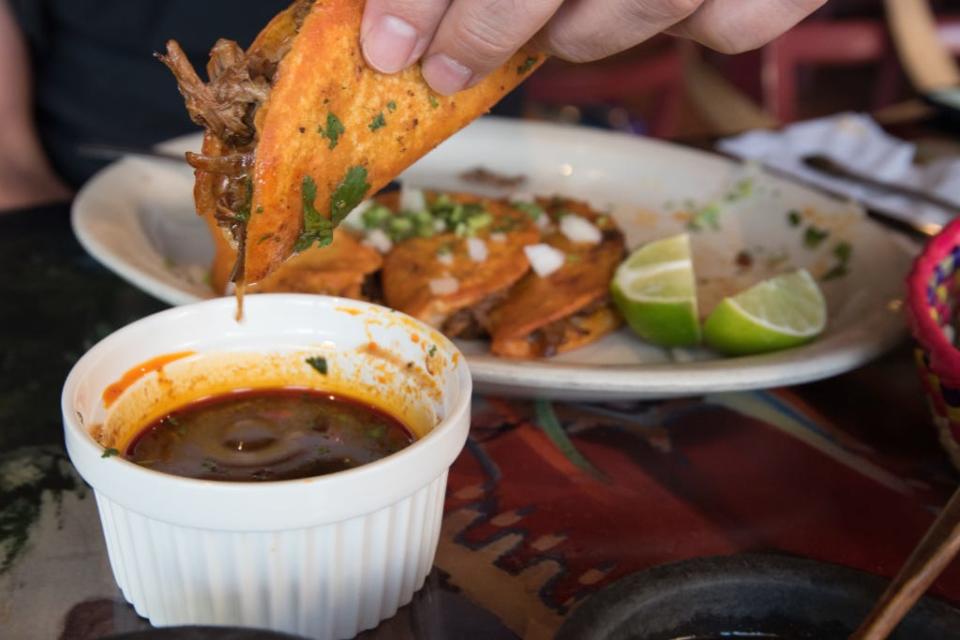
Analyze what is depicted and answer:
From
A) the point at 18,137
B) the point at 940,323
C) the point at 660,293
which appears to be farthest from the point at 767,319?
the point at 18,137

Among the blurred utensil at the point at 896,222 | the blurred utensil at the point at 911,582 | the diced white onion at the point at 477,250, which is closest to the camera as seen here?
the blurred utensil at the point at 911,582

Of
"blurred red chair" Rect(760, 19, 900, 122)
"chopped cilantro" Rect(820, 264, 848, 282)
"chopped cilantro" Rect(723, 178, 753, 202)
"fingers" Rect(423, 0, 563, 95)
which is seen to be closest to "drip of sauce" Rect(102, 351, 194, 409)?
"fingers" Rect(423, 0, 563, 95)

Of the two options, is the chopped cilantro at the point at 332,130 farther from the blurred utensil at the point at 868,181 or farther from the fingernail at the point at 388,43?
the blurred utensil at the point at 868,181

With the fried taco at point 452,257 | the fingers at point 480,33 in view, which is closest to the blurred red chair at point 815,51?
the fried taco at point 452,257

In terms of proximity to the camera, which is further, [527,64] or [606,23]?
[527,64]

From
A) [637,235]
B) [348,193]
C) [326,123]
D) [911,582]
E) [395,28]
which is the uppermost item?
[395,28]

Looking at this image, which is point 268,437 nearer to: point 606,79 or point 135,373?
→ point 135,373
